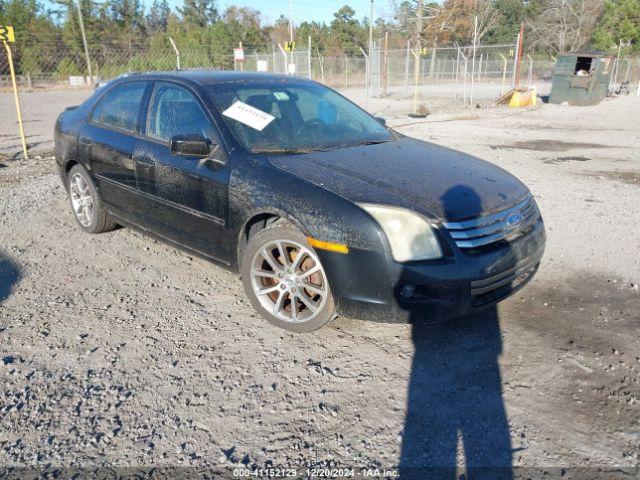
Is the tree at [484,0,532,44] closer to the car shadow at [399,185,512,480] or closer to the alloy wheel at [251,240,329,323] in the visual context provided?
the car shadow at [399,185,512,480]

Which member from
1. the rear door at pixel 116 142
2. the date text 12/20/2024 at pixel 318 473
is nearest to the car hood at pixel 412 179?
the date text 12/20/2024 at pixel 318 473

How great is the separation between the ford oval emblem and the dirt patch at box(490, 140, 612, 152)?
308 inches

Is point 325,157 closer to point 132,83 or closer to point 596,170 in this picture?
point 132,83

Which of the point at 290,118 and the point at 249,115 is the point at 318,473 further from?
the point at 290,118

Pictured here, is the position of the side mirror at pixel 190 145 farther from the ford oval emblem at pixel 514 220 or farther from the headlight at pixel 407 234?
the ford oval emblem at pixel 514 220

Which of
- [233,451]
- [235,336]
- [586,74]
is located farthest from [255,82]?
[586,74]

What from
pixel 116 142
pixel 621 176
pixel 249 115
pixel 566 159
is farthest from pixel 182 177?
pixel 566 159

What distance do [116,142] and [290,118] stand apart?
161 centimetres

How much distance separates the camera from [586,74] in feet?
66.4

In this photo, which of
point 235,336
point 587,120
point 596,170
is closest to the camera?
point 235,336

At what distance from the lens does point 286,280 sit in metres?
3.36

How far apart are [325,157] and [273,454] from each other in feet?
6.62

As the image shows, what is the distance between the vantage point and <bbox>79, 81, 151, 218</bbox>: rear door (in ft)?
14.3

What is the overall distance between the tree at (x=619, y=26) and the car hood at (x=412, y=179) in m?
47.8
